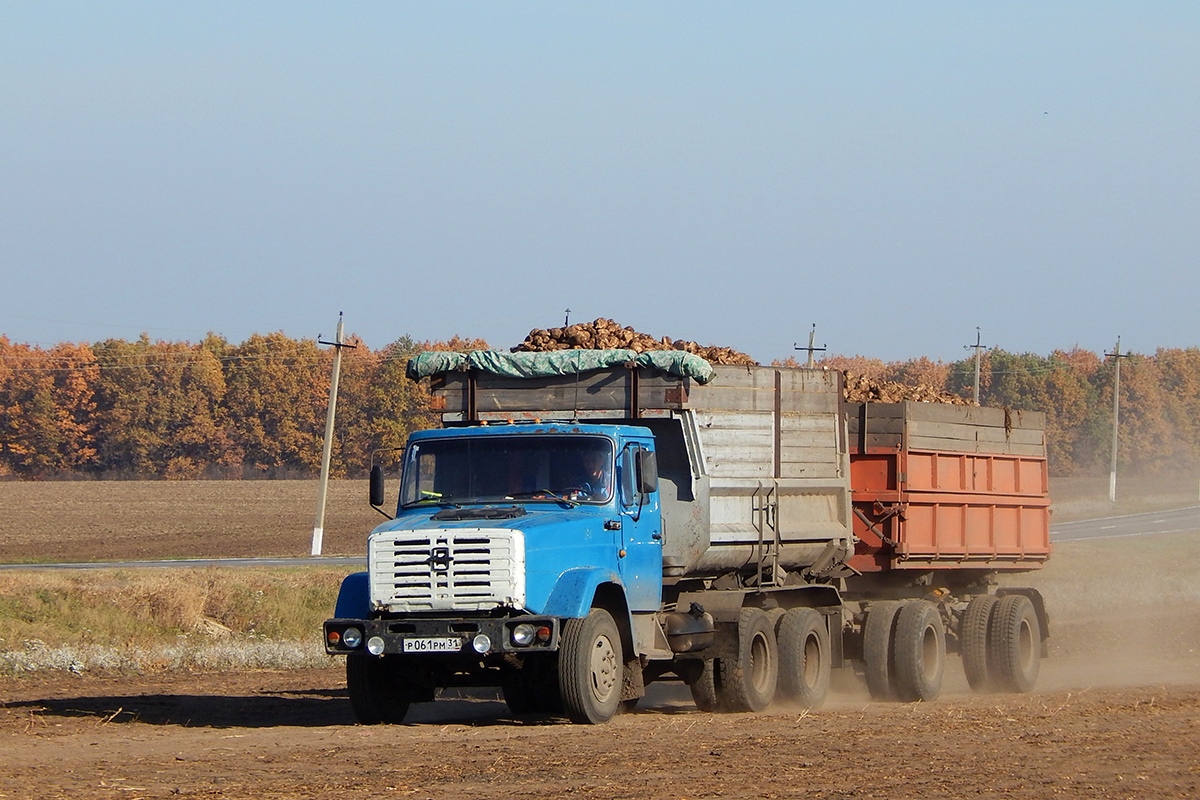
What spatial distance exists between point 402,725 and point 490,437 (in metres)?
2.81

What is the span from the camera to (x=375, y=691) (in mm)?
15148

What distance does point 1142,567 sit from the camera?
149 feet

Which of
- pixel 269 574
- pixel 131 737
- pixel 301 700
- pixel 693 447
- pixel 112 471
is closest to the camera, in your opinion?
pixel 131 737

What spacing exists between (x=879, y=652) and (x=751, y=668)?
2818 mm

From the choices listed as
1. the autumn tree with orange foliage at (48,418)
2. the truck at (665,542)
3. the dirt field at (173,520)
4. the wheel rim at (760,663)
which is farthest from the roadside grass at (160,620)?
the autumn tree with orange foliage at (48,418)

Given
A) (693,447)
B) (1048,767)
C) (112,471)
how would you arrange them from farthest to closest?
(112,471)
(693,447)
(1048,767)

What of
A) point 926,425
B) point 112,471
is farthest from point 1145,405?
point 926,425

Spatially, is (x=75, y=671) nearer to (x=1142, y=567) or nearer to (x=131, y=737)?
(x=131, y=737)

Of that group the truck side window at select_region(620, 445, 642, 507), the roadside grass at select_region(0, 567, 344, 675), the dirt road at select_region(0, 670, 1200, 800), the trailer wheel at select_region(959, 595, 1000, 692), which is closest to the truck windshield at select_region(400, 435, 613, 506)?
the truck side window at select_region(620, 445, 642, 507)

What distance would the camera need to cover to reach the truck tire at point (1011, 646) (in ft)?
66.9

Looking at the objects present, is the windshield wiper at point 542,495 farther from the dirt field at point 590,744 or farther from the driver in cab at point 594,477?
the dirt field at point 590,744

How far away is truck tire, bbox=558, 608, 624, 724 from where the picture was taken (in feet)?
46.2

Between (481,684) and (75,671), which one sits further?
(75,671)

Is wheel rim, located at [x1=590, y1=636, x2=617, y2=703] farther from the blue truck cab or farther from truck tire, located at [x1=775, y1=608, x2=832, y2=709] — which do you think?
truck tire, located at [x1=775, y1=608, x2=832, y2=709]
